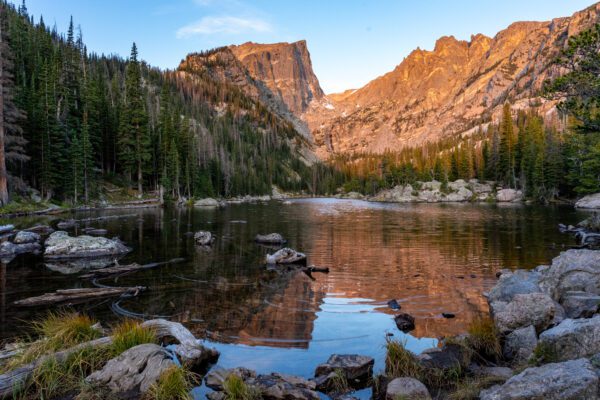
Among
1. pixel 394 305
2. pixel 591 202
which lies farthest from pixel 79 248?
pixel 591 202

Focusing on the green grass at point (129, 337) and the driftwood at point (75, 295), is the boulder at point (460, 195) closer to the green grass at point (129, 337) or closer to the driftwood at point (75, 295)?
the driftwood at point (75, 295)

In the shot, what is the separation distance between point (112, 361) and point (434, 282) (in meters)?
16.0

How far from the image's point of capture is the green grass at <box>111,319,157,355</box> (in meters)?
8.34

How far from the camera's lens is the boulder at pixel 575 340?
6.68m

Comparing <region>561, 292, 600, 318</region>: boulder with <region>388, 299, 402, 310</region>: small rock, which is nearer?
<region>561, 292, 600, 318</region>: boulder

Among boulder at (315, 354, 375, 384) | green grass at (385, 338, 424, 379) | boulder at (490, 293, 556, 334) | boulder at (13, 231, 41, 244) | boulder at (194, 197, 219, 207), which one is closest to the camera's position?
green grass at (385, 338, 424, 379)

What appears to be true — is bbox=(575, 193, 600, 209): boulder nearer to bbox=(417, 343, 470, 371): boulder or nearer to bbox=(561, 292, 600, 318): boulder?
bbox=(561, 292, 600, 318): boulder

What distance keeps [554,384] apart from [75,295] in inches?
634

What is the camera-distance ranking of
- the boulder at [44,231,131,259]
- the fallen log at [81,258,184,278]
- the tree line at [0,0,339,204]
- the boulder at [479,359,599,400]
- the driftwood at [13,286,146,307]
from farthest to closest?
the tree line at [0,0,339,204] → the boulder at [44,231,131,259] → the fallen log at [81,258,184,278] → the driftwood at [13,286,146,307] → the boulder at [479,359,599,400]

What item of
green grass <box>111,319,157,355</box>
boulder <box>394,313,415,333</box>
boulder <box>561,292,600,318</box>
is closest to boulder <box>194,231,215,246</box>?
boulder <box>394,313,415,333</box>

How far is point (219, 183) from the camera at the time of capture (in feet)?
368

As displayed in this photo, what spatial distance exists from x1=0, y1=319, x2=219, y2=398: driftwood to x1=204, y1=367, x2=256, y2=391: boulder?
0.73 m

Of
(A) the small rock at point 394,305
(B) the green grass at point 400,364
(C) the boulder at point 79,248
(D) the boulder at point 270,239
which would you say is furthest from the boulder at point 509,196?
(B) the green grass at point 400,364

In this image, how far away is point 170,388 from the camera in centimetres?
694
